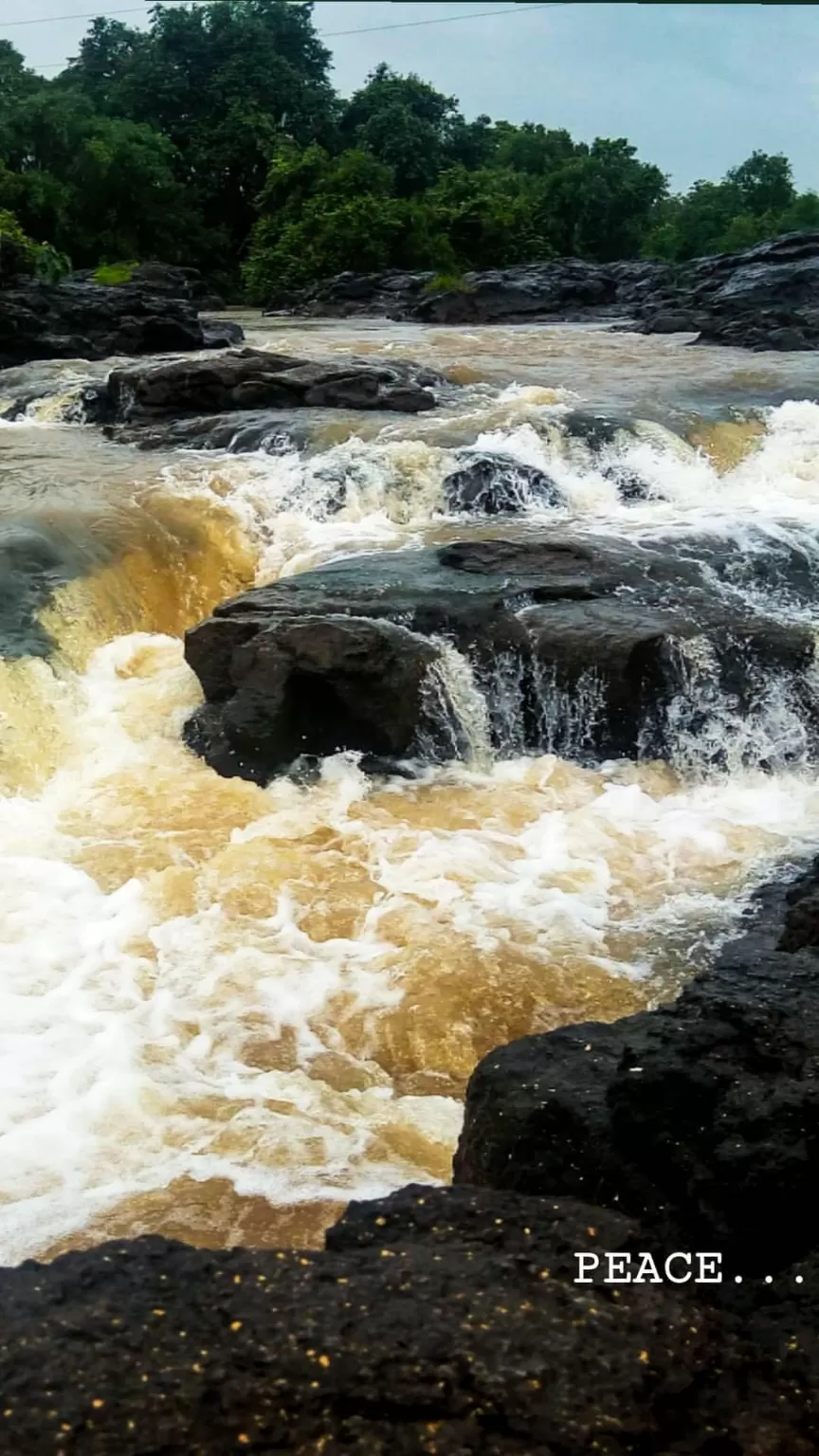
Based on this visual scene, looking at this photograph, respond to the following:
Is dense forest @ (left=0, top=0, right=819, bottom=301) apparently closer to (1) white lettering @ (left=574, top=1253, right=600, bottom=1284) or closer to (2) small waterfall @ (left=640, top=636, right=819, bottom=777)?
(2) small waterfall @ (left=640, top=636, right=819, bottom=777)

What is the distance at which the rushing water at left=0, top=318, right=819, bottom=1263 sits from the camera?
408 centimetres

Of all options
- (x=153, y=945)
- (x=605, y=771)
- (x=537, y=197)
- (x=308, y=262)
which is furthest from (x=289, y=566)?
(x=537, y=197)

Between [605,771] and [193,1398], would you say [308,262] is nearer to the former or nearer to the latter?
[605,771]

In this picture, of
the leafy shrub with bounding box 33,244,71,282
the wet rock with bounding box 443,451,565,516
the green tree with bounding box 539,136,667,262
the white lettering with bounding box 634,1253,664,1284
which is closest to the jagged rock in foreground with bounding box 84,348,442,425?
the wet rock with bounding box 443,451,565,516

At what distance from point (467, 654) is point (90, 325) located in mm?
14187

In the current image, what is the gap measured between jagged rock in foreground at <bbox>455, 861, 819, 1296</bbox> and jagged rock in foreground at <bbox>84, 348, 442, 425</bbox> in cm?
932

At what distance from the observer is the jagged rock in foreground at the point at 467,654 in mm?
6664

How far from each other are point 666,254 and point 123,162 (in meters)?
→ 15.4

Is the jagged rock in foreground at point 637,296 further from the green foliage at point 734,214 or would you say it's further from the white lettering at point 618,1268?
the white lettering at point 618,1268

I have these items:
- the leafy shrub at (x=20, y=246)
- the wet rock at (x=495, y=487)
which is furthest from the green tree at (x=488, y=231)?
the wet rock at (x=495, y=487)

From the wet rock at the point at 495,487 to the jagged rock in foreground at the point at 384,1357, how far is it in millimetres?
7773

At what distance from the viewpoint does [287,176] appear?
31281 millimetres

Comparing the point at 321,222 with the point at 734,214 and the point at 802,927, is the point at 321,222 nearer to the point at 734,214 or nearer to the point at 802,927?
the point at 734,214

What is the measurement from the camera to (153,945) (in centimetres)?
516
